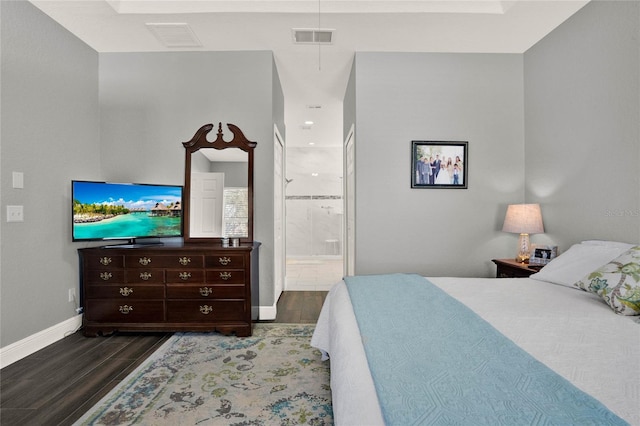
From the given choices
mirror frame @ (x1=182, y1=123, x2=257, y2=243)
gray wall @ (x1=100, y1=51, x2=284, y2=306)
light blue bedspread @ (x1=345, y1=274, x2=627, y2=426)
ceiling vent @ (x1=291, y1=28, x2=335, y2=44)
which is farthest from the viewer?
gray wall @ (x1=100, y1=51, x2=284, y2=306)

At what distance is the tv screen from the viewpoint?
9.68 feet

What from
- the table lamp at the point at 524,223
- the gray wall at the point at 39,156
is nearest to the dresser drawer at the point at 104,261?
the gray wall at the point at 39,156

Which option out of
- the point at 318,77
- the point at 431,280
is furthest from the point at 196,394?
the point at 318,77

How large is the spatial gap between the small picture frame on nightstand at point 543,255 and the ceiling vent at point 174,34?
3779mm

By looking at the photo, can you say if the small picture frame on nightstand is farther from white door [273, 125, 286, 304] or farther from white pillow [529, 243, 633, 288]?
white door [273, 125, 286, 304]

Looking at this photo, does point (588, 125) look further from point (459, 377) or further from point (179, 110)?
point (179, 110)

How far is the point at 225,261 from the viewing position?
298 cm

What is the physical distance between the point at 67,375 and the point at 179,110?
8.39 feet

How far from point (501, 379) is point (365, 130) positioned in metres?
2.97

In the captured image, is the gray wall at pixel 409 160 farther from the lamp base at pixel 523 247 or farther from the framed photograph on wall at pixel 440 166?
the lamp base at pixel 523 247

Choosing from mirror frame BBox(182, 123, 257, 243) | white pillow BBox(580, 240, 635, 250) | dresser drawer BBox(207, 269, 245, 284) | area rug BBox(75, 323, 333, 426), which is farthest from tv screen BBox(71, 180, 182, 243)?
white pillow BBox(580, 240, 635, 250)

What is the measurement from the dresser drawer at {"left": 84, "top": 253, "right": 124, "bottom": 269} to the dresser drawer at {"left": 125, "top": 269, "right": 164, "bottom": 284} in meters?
0.10

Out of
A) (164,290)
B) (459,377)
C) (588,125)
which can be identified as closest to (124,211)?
(164,290)

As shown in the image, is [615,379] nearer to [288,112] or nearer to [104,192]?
[104,192]
